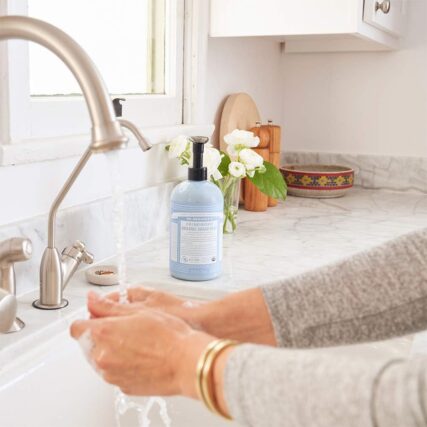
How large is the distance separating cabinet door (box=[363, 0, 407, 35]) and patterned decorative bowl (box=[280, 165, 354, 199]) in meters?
0.46

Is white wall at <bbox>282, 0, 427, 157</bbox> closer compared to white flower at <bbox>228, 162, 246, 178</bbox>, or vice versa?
white flower at <bbox>228, 162, 246, 178</bbox>

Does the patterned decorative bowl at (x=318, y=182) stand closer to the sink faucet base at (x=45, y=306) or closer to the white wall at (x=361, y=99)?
the white wall at (x=361, y=99)

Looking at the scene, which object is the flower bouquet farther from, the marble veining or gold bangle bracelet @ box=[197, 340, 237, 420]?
gold bangle bracelet @ box=[197, 340, 237, 420]

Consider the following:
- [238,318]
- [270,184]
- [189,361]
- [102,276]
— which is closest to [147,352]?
[189,361]

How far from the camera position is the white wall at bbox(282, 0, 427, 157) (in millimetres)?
2359

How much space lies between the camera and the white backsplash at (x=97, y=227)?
118 cm

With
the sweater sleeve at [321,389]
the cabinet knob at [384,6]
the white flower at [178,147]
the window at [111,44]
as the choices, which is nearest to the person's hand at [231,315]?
the sweater sleeve at [321,389]

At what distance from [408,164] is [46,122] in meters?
1.46

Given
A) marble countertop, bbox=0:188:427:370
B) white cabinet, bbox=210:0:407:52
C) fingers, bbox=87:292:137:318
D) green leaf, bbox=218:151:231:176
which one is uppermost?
white cabinet, bbox=210:0:407:52

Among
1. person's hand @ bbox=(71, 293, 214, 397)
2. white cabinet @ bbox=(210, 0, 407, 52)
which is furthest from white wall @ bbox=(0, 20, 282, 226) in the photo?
person's hand @ bbox=(71, 293, 214, 397)

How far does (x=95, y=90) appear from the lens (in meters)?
0.75

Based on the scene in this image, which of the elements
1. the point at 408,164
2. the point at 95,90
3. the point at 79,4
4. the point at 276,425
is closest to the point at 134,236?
the point at 79,4

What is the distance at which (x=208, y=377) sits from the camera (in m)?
0.64

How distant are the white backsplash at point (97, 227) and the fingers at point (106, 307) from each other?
0.33 metres
